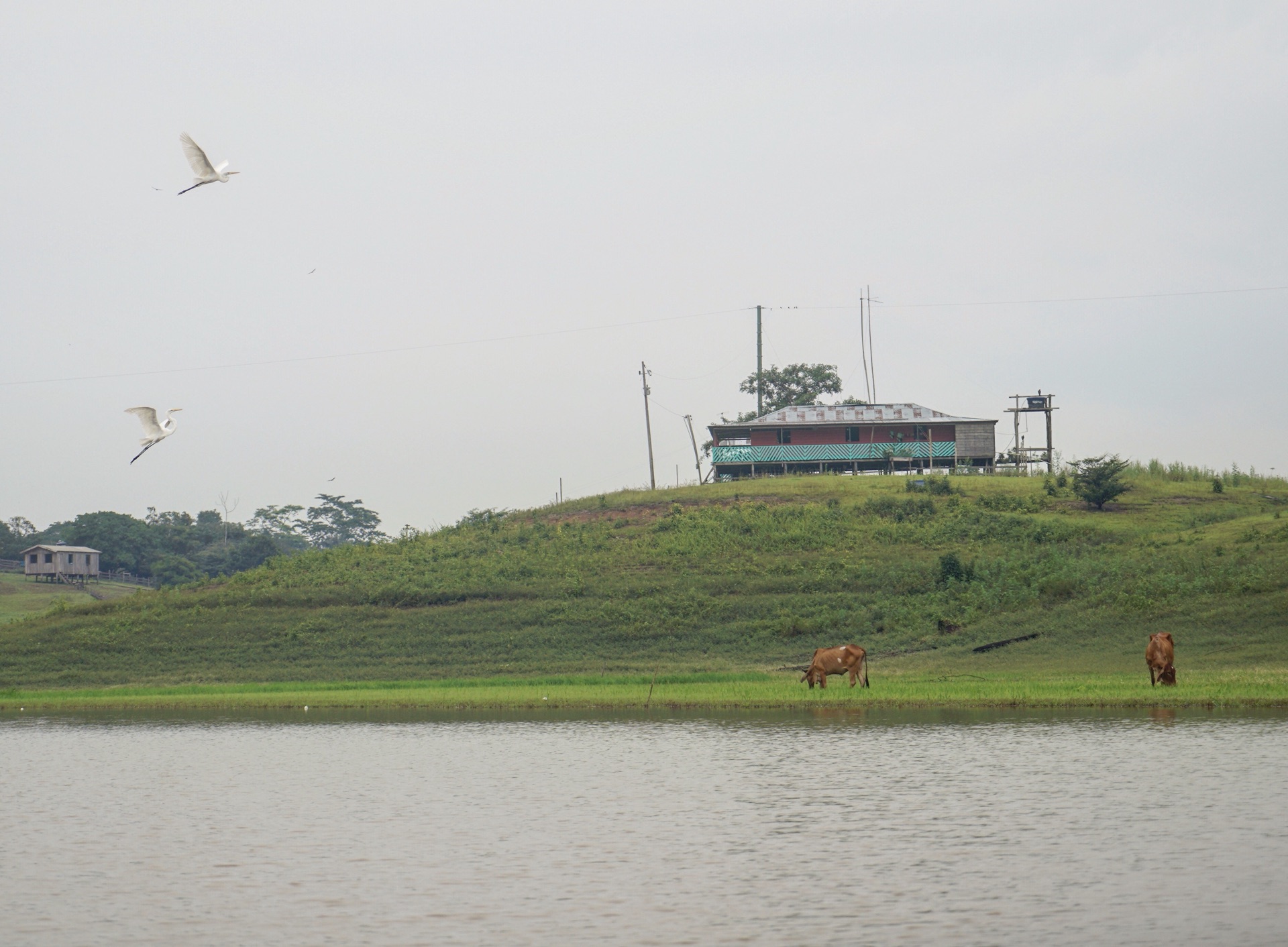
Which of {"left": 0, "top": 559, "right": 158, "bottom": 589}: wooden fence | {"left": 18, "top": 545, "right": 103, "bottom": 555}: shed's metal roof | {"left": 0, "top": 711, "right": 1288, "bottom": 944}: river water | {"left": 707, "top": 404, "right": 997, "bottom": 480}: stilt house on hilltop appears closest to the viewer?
{"left": 0, "top": 711, "right": 1288, "bottom": 944}: river water

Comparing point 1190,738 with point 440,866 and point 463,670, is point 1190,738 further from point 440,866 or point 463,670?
point 463,670

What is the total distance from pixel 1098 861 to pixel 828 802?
5.07 m

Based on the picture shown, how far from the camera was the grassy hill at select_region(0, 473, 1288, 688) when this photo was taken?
4578 cm

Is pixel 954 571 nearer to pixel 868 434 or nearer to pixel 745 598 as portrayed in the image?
pixel 745 598

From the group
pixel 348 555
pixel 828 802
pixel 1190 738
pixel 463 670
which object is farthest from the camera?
pixel 348 555

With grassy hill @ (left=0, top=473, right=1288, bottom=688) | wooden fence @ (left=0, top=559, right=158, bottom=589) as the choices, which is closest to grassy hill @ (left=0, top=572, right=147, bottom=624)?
wooden fence @ (left=0, top=559, right=158, bottom=589)

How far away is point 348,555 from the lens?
2899 inches

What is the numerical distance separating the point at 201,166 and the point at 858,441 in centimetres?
6804

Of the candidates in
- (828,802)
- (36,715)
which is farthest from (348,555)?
(828,802)

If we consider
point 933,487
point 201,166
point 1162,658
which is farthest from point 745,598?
point 201,166

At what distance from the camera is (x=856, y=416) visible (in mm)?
91562

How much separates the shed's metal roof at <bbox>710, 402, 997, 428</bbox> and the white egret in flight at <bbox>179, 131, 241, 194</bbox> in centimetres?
6562

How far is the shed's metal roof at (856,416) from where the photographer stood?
90.7 meters

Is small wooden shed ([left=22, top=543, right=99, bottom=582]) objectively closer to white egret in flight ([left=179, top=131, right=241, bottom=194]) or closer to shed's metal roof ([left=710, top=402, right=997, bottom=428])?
shed's metal roof ([left=710, top=402, right=997, bottom=428])
